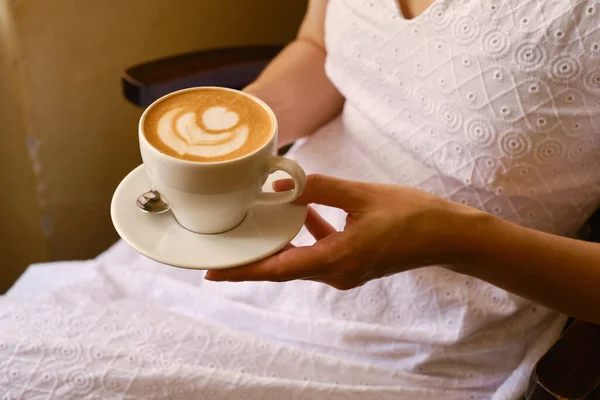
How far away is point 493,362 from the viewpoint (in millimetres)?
788

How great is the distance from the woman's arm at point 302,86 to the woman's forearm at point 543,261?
413 millimetres

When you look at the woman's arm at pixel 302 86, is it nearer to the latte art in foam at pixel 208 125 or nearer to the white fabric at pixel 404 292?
the white fabric at pixel 404 292

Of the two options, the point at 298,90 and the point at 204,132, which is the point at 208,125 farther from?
the point at 298,90

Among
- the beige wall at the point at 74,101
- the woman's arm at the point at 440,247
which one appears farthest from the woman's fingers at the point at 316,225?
the beige wall at the point at 74,101

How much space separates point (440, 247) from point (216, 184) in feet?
0.84

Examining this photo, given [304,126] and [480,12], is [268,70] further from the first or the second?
[480,12]

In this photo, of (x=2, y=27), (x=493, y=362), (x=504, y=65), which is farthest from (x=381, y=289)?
(x=2, y=27)

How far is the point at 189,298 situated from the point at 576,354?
A: 51cm

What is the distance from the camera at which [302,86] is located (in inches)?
38.5

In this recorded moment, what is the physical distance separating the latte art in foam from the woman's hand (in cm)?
8

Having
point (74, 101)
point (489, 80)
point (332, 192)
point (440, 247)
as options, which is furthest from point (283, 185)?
point (74, 101)

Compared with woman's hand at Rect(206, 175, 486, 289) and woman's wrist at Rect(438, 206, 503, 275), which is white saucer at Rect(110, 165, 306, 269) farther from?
woman's wrist at Rect(438, 206, 503, 275)

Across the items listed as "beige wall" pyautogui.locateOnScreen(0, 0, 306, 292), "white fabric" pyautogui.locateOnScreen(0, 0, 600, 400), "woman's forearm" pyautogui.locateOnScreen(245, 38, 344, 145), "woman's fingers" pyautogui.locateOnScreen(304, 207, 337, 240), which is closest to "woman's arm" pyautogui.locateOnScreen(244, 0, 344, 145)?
"woman's forearm" pyautogui.locateOnScreen(245, 38, 344, 145)

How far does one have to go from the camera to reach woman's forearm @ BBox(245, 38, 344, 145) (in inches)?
37.5
